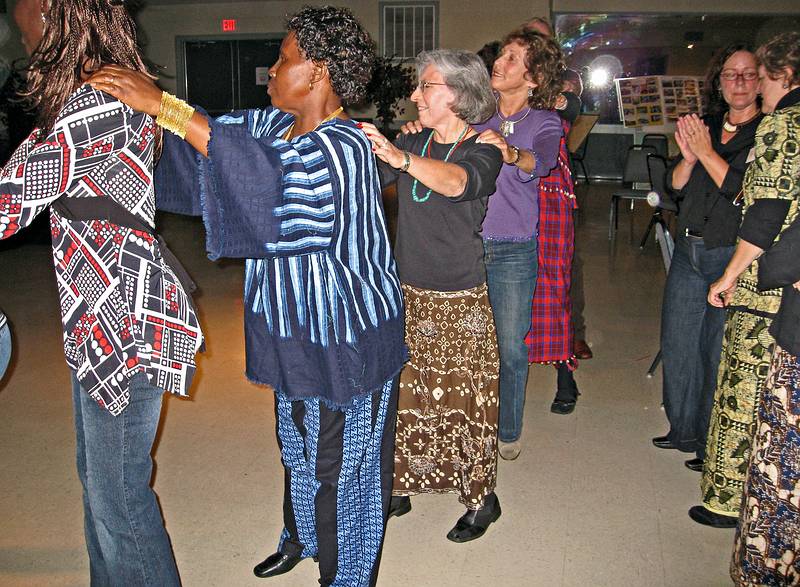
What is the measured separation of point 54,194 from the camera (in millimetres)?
1467

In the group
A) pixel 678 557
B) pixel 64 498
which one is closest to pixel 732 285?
pixel 678 557

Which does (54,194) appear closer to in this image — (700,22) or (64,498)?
(64,498)

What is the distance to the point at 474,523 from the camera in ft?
8.50

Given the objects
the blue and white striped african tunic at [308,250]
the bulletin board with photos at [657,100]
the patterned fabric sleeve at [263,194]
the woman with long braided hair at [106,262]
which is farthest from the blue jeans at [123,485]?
the bulletin board with photos at [657,100]

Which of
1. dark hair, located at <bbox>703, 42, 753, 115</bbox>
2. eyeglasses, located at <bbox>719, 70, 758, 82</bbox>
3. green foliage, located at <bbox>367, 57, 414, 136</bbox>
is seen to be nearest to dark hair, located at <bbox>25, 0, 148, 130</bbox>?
eyeglasses, located at <bbox>719, 70, 758, 82</bbox>

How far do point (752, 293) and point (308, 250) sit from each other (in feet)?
4.84

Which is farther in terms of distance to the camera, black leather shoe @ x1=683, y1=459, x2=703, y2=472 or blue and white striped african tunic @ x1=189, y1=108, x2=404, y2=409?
black leather shoe @ x1=683, y1=459, x2=703, y2=472

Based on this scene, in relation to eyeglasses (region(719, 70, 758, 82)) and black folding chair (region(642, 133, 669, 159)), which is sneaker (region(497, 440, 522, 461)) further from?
black folding chair (region(642, 133, 669, 159))

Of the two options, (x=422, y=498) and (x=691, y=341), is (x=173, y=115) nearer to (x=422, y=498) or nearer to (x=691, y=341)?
(x=422, y=498)

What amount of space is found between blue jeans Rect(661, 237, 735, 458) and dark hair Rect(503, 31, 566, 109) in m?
0.77

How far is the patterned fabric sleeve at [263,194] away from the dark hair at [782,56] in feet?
4.72

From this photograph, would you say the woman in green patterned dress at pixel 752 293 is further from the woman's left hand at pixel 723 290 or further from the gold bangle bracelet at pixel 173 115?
the gold bangle bracelet at pixel 173 115

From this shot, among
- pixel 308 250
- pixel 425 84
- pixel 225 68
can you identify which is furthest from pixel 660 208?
pixel 225 68

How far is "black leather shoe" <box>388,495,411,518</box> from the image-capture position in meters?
2.71
